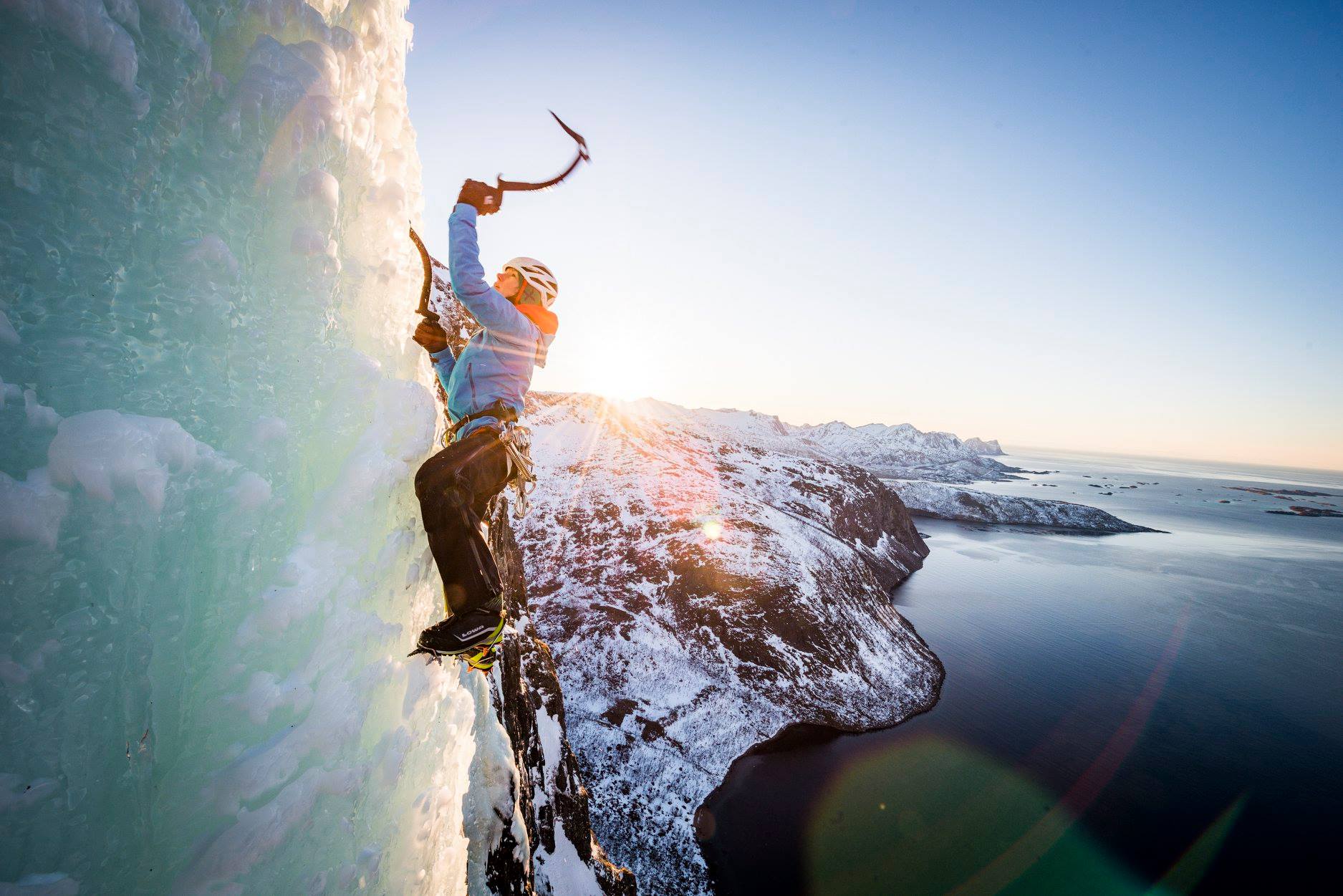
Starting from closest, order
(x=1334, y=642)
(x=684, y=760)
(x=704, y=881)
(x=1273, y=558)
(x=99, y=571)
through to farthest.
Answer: (x=99, y=571) < (x=704, y=881) < (x=684, y=760) < (x=1334, y=642) < (x=1273, y=558)

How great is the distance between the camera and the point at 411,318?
4.55 metres

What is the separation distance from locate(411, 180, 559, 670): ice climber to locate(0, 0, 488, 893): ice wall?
432mm

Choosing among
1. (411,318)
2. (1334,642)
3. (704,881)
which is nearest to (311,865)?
(411,318)

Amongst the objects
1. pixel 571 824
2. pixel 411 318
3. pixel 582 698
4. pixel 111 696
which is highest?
pixel 411 318

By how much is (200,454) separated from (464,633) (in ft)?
6.83

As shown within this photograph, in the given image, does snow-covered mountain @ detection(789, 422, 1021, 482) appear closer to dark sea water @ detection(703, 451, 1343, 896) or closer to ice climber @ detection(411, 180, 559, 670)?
dark sea water @ detection(703, 451, 1343, 896)

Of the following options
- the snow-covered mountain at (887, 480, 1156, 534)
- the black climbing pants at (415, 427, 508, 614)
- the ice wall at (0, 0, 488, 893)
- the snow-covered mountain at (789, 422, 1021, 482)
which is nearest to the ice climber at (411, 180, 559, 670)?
the black climbing pants at (415, 427, 508, 614)

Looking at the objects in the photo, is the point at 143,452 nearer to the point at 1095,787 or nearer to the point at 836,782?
the point at 836,782

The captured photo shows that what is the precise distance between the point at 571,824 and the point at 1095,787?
38.1 m

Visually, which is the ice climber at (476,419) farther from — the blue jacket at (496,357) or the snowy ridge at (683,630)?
the snowy ridge at (683,630)

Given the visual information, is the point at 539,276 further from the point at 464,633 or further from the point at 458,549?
the point at 464,633

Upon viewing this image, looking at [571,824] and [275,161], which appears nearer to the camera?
[275,161]

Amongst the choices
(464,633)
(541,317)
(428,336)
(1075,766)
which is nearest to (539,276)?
(541,317)

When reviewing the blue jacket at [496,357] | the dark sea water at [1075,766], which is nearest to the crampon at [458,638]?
the blue jacket at [496,357]
